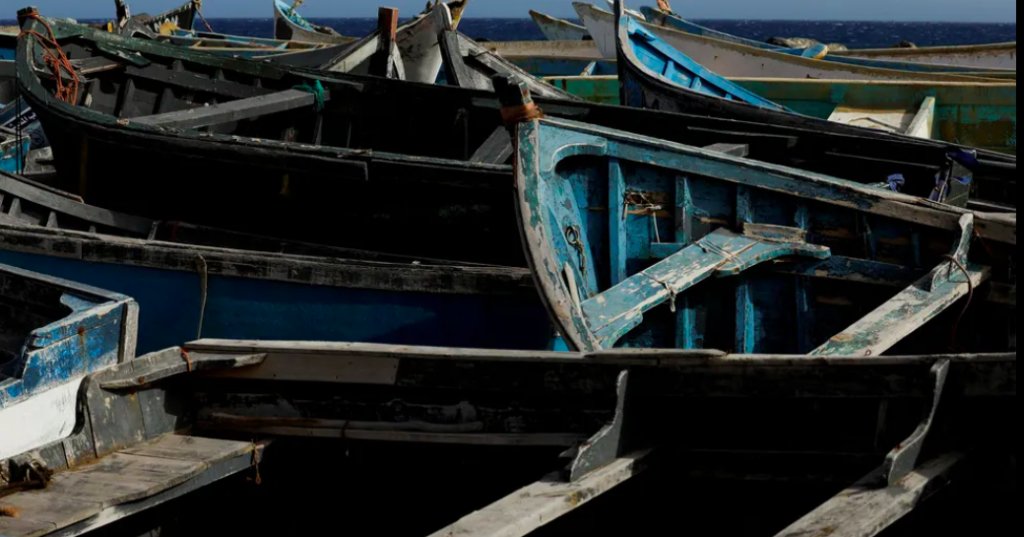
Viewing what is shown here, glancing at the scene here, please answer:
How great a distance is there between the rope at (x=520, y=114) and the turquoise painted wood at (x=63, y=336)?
214 centimetres

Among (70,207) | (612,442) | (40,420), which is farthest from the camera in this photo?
(70,207)

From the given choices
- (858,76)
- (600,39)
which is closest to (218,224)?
(858,76)

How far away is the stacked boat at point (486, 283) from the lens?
4293 millimetres

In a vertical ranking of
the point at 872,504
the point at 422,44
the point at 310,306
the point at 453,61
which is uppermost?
the point at 422,44

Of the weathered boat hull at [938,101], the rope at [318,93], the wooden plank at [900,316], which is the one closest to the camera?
the wooden plank at [900,316]

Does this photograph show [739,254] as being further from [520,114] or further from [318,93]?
[318,93]

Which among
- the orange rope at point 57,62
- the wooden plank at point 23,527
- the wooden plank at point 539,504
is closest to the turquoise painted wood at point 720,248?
the wooden plank at point 539,504

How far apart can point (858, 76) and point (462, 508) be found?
9235 millimetres

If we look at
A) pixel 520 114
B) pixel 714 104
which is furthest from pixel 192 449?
pixel 714 104

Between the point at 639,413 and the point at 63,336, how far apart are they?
230 cm

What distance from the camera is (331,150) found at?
7.31m

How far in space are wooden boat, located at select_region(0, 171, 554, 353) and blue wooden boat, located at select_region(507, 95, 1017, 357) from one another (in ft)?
1.72

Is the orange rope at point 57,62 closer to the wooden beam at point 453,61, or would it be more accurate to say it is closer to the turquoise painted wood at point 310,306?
the turquoise painted wood at point 310,306

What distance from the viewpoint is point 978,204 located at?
6.58 metres
